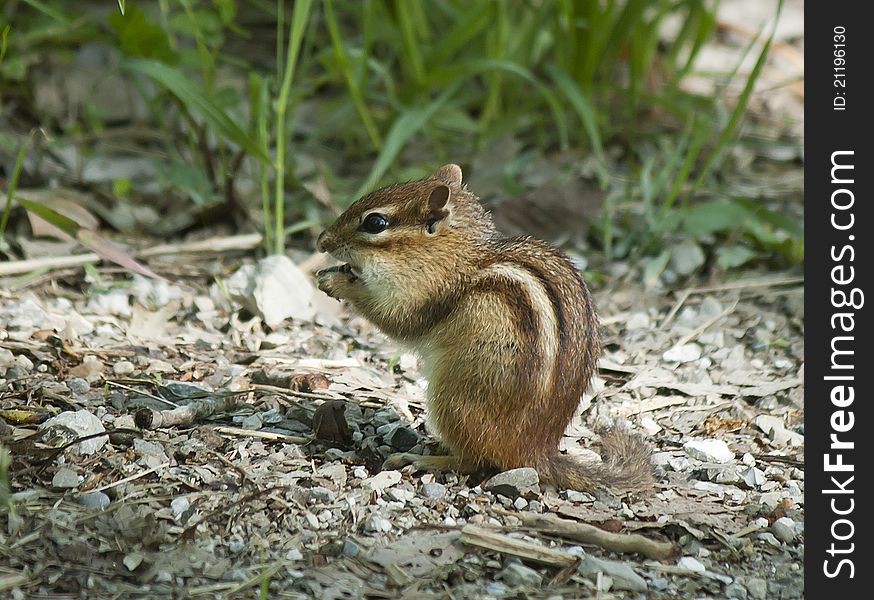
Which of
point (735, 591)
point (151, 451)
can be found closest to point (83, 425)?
point (151, 451)

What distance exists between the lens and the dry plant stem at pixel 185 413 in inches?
133

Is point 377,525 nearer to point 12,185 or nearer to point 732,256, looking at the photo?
point 12,185

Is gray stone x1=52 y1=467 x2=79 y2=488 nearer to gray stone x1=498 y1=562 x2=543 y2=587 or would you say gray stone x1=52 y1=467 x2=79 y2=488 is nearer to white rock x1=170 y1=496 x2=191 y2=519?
white rock x1=170 y1=496 x2=191 y2=519

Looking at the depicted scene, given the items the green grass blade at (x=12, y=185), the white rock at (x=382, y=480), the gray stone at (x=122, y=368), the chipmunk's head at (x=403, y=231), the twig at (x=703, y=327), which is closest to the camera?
the white rock at (x=382, y=480)

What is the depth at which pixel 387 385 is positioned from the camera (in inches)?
157

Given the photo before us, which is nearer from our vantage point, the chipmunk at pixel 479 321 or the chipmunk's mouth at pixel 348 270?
the chipmunk at pixel 479 321

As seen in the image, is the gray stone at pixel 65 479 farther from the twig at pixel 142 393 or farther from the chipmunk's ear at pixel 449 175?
the chipmunk's ear at pixel 449 175

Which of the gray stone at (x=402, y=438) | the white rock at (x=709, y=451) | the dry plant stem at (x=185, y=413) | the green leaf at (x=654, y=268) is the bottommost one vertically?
the white rock at (x=709, y=451)

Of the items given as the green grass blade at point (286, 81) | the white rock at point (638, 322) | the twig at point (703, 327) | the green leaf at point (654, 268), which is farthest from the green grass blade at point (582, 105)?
the green grass blade at point (286, 81)

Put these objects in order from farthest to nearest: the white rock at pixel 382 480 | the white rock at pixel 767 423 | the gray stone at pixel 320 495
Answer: the white rock at pixel 767 423 → the white rock at pixel 382 480 → the gray stone at pixel 320 495

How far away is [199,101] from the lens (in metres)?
4.31

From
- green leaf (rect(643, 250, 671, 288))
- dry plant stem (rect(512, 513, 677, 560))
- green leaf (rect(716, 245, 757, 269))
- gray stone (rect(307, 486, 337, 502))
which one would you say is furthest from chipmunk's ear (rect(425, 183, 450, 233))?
green leaf (rect(716, 245, 757, 269))

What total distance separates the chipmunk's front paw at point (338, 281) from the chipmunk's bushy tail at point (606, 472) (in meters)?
0.85

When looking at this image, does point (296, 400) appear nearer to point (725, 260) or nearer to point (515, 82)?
point (725, 260)
